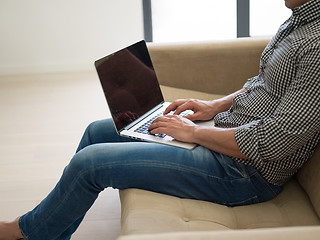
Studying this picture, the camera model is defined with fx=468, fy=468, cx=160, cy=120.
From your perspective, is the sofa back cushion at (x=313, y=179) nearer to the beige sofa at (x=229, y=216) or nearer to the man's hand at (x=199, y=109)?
the beige sofa at (x=229, y=216)

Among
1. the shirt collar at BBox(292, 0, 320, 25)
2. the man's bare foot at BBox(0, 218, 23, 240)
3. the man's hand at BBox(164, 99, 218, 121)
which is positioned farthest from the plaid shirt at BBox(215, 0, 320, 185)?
the man's bare foot at BBox(0, 218, 23, 240)

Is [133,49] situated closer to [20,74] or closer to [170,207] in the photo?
[170,207]

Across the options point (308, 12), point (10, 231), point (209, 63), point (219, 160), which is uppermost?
point (308, 12)

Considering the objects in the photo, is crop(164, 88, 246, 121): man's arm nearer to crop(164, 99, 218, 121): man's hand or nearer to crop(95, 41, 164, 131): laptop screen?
crop(164, 99, 218, 121): man's hand

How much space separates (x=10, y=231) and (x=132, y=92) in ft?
1.98

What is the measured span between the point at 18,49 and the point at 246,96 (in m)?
2.94

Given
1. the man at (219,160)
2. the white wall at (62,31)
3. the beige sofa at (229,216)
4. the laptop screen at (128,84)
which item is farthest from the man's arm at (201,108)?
the white wall at (62,31)

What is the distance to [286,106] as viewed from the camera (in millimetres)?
1215

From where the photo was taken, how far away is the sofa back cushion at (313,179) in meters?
1.30

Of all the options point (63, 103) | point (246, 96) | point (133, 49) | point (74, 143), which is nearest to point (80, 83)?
point (63, 103)

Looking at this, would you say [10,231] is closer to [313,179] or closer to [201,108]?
[201,108]

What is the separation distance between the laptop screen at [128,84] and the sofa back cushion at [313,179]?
590mm

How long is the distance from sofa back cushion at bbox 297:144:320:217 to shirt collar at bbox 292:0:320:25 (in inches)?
14.6

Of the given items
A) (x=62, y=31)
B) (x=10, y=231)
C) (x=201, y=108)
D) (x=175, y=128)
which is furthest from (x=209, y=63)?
(x=62, y=31)
